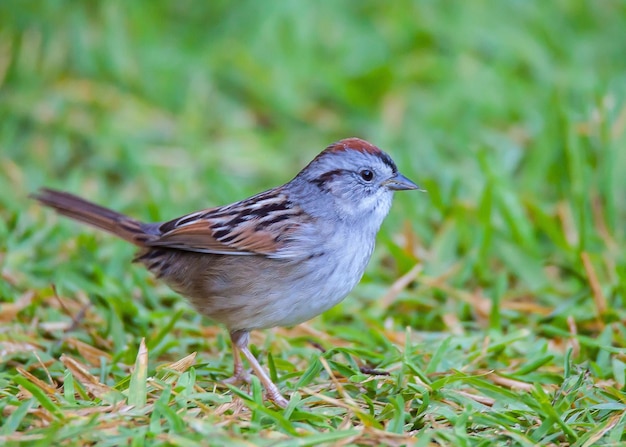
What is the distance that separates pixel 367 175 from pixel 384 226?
1.51 metres

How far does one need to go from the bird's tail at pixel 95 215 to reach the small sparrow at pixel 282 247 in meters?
0.09

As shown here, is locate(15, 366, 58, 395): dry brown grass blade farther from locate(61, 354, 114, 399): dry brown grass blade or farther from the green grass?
locate(61, 354, 114, 399): dry brown grass blade

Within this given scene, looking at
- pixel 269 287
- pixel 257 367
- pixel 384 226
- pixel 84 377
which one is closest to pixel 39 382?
pixel 84 377

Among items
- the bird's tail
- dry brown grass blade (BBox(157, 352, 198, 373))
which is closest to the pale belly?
dry brown grass blade (BBox(157, 352, 198, 373))

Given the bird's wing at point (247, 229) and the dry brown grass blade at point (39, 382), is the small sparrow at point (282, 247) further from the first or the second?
the dry brown grass blade at point (39, 382)

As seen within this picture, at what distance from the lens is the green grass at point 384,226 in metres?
→ 3.73

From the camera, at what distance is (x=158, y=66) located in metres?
7.35

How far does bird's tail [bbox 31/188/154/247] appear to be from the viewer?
15.6 feet

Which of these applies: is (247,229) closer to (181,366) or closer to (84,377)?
Answer: (181,366)

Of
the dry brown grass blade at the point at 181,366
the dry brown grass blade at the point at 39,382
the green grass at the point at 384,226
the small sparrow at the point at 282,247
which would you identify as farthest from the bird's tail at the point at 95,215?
the dry brown grass blade at the point at 39,382

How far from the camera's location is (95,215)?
4.86 m

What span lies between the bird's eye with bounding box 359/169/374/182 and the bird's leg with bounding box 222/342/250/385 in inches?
38.0

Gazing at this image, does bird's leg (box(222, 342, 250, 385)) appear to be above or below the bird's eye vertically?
below

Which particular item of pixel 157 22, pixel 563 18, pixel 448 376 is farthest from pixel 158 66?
pixel 448 376
